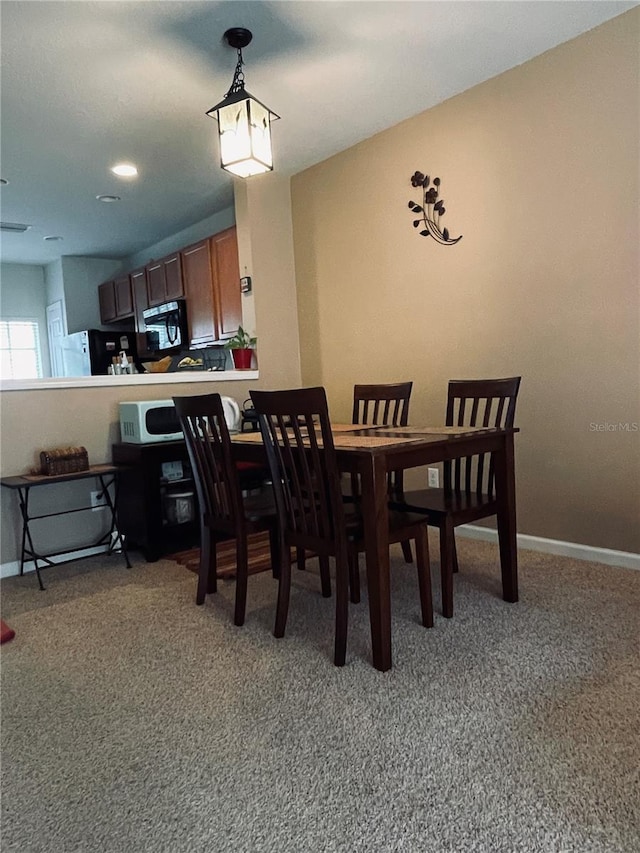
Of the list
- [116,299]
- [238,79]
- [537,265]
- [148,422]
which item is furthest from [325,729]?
[116,299]

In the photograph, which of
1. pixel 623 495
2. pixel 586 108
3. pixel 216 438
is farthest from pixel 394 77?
pixel 623 495

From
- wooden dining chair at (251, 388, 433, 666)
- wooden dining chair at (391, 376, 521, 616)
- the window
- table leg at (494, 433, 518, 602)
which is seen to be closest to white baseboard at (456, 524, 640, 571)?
wooden dining chair at (391, 376, 521, 616)

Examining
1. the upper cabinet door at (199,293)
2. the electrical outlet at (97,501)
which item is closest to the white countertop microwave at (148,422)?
the electrical outlet at (97,501)

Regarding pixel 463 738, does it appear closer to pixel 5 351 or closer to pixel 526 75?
pixel 526 75

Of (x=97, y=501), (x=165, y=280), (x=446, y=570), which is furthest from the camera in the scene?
(x=165, y=280)

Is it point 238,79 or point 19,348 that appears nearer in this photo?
point 238,79

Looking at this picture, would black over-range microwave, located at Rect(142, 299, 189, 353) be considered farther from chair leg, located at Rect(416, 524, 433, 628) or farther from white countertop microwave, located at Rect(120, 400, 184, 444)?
chair leg, located at Rect(416, 524, 433, 628)

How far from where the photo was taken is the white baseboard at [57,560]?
305cm

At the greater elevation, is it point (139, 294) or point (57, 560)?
point (139, 294)

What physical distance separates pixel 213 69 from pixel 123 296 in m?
3.50

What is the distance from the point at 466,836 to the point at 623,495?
1.91 m

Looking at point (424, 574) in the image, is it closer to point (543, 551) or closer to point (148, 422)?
point (543, 551)

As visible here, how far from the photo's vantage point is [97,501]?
11.1 ft

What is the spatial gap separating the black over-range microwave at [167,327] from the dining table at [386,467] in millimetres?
2642
